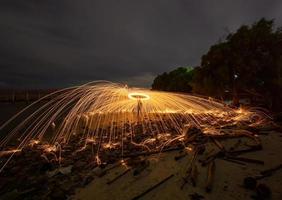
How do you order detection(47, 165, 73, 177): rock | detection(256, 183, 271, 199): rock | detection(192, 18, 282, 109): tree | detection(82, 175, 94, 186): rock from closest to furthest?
detection(256, 183, 271, 199): rock < detection(82, 175, 94, 186): rock < detection(47, 165, 73, 177): rock < detection(192, 18, 282, 109): tree

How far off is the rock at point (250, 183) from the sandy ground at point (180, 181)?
0.12 m

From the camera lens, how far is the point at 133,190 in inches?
252

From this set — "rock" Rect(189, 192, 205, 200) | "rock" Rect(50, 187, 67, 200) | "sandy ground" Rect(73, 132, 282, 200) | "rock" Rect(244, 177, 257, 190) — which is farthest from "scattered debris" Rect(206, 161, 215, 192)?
"rock" Rect(50, 187, 67, 200)

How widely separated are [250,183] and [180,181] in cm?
188

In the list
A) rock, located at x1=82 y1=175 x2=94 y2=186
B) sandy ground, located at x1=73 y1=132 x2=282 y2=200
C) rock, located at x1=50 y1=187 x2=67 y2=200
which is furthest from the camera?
rock, located at x1=82 y1=175 x2=94 y2=186

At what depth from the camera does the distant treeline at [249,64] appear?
59.6ft

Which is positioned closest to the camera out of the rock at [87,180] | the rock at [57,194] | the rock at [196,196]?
the rock at [196,196]

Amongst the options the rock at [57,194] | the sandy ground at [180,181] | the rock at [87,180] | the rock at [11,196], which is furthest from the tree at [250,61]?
the rock at [11,196]

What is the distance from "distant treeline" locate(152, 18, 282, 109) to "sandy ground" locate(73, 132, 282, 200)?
1218 centimetres

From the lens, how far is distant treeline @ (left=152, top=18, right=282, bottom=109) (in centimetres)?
1817

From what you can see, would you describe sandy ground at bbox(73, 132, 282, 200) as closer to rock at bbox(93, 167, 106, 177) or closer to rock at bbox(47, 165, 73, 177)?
rock at bbox(93, 167, 106, 177)

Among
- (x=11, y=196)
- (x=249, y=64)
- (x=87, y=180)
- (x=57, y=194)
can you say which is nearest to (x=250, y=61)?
(x=249, y=64)

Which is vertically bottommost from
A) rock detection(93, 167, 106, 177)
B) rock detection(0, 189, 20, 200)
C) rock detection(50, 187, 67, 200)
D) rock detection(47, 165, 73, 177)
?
rock detection(0, 189, 20, 200)

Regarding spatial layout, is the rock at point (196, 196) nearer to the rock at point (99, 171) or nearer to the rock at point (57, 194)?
the rock at point (99, 171)
